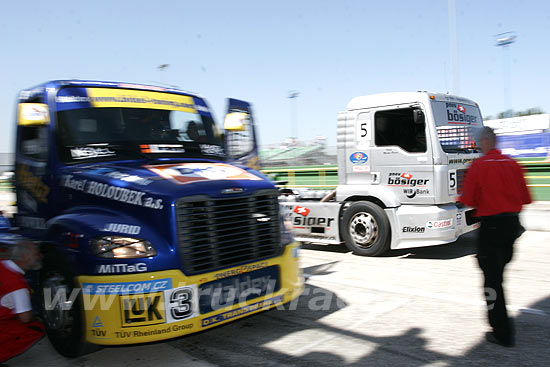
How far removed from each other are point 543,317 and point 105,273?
13.1 feet

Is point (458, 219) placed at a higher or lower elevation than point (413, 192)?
lower

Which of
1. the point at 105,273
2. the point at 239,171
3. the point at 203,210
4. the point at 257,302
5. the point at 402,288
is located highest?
the point at 239,171

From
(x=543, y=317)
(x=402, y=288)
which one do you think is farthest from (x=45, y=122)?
(x=543, y=317)

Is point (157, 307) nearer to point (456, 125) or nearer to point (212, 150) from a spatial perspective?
point (212, 150)

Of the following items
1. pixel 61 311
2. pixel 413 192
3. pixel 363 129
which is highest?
pixel 363 129

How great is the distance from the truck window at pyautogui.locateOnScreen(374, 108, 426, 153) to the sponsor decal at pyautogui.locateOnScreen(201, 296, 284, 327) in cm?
405

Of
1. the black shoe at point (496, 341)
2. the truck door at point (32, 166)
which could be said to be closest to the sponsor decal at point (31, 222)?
the truck door at point (32, 166)

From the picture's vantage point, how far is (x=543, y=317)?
4.52m

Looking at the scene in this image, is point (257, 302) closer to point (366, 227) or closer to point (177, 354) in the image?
point (177, 354)

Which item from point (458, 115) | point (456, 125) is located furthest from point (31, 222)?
point (458, 115)

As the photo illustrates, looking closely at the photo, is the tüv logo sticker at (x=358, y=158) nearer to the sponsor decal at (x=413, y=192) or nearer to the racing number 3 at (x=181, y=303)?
the sponsor decal at (x=413, y=192)

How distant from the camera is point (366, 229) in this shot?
771 centimetres

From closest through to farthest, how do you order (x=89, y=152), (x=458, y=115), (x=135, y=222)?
(x=135, y=222) → (x=89, y=152) → (x=458, y=115)

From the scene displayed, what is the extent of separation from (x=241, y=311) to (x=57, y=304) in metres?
1.49
